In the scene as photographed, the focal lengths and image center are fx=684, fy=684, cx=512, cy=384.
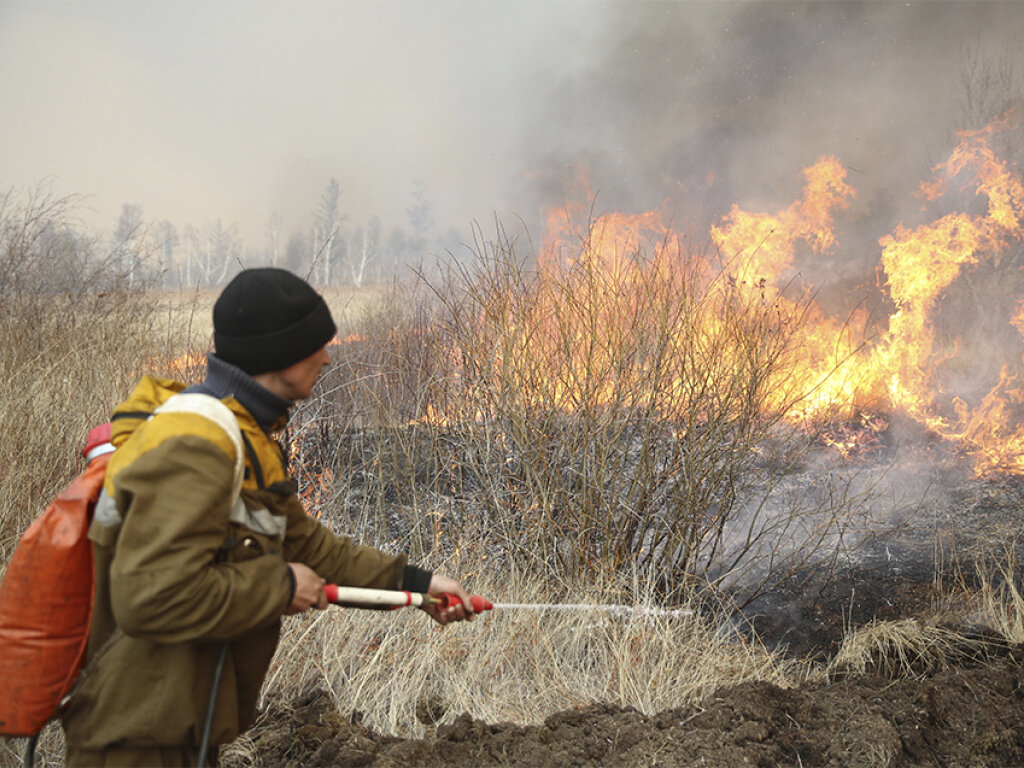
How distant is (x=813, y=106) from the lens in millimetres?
14023

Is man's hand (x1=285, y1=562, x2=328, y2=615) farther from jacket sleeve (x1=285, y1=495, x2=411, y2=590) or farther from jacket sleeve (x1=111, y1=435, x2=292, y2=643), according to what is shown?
jacket sleeve (x1=285, y1=495, x2=411, y2=590)

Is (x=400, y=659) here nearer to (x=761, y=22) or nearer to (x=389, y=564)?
(x=389, y=564)

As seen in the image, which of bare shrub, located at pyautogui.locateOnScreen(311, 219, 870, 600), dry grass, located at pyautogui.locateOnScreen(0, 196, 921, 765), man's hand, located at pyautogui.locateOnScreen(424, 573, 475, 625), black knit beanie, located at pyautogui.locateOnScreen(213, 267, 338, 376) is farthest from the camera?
bare shrub, located at pyautogui.locateOnScreen(311, 219, 870, 600)

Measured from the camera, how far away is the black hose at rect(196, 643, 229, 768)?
1.49m

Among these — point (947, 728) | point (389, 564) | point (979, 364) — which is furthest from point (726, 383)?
point (979, 364)

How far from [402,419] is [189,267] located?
54.7 meters

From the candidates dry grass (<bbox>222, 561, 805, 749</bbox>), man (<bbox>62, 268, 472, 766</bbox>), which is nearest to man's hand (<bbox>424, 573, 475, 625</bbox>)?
man (<bbox>62, 268, 472, 766</bbox>)

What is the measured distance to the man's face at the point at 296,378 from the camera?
5.45 feet

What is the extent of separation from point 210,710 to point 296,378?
76 centimetres

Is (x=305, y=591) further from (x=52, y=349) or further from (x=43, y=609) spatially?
(x=52, y=349)

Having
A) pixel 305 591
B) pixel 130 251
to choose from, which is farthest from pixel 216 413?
pixel 130 251

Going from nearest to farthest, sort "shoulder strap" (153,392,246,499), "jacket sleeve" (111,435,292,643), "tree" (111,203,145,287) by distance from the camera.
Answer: "jacket sleeve" (111,435,292,643) → "shoulder strap" (153,392,246,499) → "tree" (111,203,145,287)

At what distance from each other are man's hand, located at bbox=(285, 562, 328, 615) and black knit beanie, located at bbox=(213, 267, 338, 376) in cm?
48

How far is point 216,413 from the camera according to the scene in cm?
145
